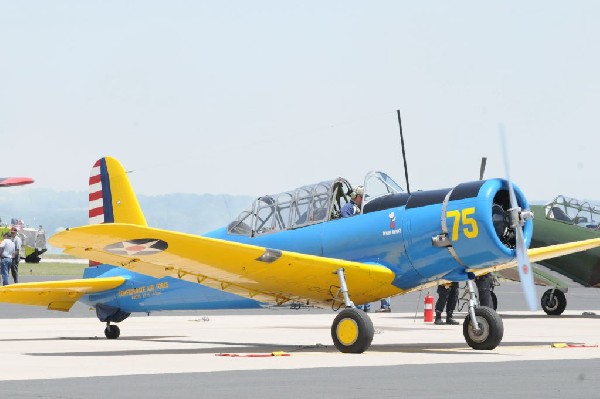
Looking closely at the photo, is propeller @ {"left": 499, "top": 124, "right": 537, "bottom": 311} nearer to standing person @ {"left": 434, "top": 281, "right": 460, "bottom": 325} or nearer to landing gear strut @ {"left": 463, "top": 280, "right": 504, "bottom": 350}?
landing gear strut @ {"left": 463, "top": 280, "right": 504, "bottom": 350}

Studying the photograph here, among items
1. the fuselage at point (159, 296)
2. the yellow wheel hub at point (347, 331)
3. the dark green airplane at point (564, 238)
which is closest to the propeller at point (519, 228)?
the yellow wheel hub at point (347, 331)

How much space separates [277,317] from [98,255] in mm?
11685

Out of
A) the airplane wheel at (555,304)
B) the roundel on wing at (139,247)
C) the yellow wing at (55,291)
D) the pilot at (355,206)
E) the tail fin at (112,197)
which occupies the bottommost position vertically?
the airplane wheel at (555,304)

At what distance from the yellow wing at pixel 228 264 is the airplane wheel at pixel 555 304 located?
12.0 metres

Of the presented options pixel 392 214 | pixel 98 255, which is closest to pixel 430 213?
pixel 392 214

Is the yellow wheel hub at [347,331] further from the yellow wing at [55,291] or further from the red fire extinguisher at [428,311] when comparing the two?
the red fire extinguisher at [428,311]

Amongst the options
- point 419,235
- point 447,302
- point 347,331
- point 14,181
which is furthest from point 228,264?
point 14,181

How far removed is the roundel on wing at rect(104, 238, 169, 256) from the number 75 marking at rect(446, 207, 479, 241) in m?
3.66

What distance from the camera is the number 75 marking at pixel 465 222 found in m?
15.3

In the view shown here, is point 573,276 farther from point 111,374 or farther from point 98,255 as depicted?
point 111,374

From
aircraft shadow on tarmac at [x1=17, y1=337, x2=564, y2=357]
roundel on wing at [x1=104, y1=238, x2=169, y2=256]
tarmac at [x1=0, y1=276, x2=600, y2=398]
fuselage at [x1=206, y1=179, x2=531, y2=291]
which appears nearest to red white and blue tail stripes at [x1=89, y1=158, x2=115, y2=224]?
tarmac at [x1=0, y1=276, x2=600, y2=398]

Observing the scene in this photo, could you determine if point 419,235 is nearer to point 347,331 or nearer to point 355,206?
point 355,206

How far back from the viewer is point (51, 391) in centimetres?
1025

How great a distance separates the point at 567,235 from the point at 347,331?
13270mm
